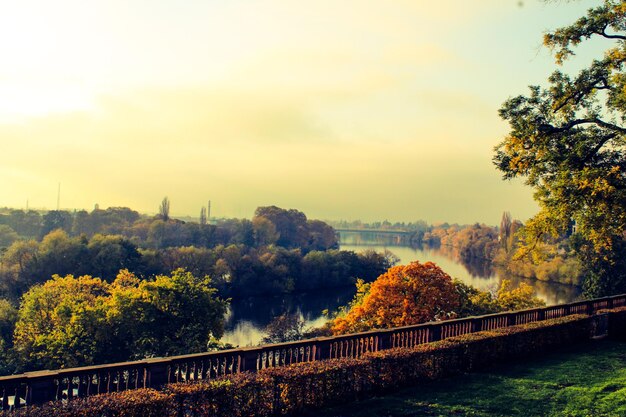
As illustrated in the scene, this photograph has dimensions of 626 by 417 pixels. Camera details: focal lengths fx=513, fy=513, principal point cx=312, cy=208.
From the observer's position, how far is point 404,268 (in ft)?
87.7

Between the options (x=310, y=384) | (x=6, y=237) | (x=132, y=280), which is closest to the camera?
(x=310, y=384)

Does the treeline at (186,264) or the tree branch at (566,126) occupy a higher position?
the tree branch at (566,126)

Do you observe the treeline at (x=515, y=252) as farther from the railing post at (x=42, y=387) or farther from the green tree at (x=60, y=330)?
the railing post at (x=42, y=387)

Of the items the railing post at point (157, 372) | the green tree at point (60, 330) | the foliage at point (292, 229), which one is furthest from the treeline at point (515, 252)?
the foliage at point (292, 229)

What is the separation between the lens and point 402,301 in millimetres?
26000

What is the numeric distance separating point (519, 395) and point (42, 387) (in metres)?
9.07

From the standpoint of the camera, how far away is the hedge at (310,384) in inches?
325

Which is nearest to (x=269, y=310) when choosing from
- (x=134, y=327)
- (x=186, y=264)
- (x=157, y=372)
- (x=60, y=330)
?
(x=186, y=264)

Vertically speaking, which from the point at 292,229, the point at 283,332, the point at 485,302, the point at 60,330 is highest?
the point at 292,229

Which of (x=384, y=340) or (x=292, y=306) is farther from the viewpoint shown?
(x=292, y=306)

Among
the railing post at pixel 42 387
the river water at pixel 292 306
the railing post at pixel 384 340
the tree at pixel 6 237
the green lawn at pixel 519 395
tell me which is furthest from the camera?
the tree at pixel 6 237

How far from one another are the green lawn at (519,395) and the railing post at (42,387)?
4.69m

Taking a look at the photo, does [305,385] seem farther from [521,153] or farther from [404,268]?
[404,268]

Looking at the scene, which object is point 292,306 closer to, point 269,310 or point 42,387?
point 269,310
